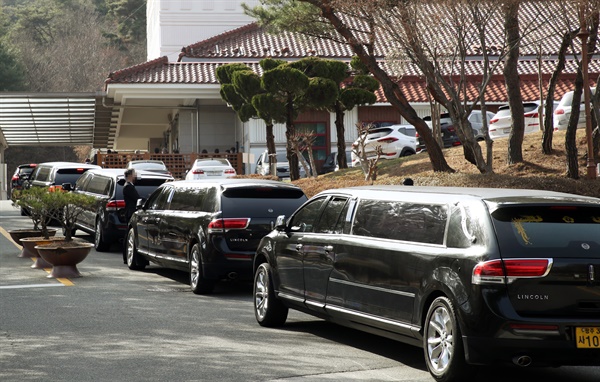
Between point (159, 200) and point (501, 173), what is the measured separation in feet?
32.3

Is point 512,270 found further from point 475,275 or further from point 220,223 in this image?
point 220,223

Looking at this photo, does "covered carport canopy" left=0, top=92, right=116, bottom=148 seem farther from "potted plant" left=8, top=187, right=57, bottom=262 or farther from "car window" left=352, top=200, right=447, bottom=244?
"car window" left=352, top=200, right=447, bottom=244

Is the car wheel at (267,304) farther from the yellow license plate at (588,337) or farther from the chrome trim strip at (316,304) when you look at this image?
the yellow license plate at (588,337)

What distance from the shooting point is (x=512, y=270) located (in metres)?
7.73

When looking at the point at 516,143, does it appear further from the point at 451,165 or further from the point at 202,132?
the point at 202,132

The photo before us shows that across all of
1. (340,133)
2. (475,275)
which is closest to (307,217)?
(475,275)

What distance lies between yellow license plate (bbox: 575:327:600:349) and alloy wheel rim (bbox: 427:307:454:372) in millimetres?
955

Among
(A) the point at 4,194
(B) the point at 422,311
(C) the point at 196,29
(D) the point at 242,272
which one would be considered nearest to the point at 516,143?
(D) the point at 242,272

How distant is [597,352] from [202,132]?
43.4 metres

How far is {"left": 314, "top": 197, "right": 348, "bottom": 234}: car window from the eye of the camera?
10.1 m

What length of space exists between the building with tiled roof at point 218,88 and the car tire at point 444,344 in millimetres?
33072

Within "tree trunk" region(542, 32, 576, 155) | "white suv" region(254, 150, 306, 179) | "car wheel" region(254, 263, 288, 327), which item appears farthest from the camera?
"white suv" region(254, 150, 306, 179)

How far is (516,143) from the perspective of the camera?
2452 cm

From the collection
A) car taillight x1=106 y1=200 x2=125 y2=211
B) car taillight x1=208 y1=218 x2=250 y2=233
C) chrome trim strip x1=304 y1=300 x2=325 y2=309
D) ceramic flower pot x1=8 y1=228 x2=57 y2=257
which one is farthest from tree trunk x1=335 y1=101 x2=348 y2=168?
chrome trim strip x1=304 y1=300 x2=325 y2=309
